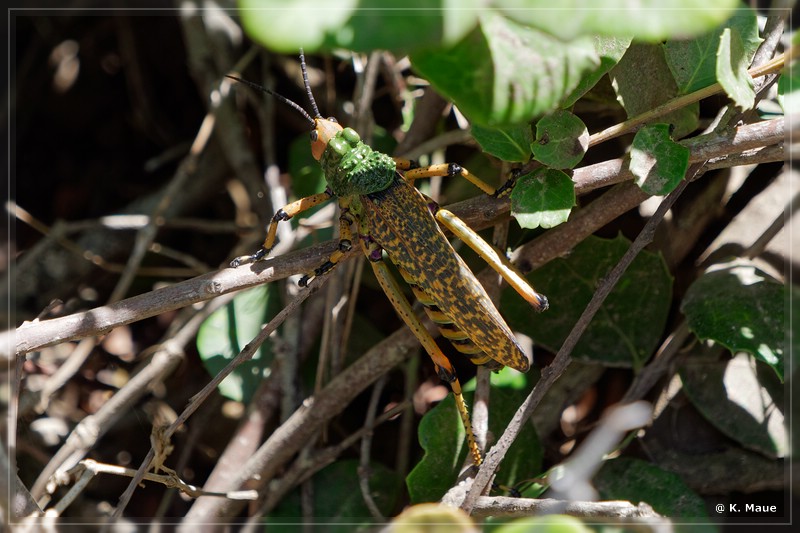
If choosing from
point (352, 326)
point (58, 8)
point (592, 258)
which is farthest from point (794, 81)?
point (58, 8)

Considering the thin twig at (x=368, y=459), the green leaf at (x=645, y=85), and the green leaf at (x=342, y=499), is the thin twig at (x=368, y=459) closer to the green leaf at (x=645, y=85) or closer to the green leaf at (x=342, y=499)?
the green leaf at (x=342, y=499)

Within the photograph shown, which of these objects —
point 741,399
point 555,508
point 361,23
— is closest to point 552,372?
point 555,508

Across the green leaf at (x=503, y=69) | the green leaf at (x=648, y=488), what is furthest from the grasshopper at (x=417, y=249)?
the green leaf at (x=503, y=69)

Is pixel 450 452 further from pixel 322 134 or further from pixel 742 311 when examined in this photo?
pixel 322 134

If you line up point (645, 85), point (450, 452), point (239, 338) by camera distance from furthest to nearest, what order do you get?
point (239, 338), point (450, 452), point (645, 85)

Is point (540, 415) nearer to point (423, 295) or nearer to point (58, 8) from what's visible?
point (423, 295)

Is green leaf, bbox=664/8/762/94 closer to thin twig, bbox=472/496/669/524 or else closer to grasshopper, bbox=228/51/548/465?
grasshopper, bbox=228/51/548/465
